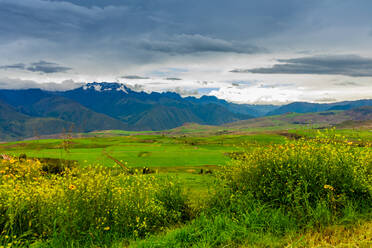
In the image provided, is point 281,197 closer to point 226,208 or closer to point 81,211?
point 226,208

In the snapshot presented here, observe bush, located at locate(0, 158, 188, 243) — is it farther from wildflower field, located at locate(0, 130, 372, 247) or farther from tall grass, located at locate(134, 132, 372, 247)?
tall grass, located at locate(134, 132, 372, 247)

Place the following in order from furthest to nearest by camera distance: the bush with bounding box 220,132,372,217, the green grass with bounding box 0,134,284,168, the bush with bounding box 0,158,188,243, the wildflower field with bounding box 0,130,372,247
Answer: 1. the green grass with bounding box 0,134,284,168
2. the bush with bounding box 220,132,372,217
3. the bush with bounding box 0,158,188,243
4. the wildflower field with bounding box 0,130,372,247

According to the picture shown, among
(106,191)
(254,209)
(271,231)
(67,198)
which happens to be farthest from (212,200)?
(67,198)

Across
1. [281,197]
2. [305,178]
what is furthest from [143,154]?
[305,178]

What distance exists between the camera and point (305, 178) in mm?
10711

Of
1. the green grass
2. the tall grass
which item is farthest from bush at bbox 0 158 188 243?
the green grass

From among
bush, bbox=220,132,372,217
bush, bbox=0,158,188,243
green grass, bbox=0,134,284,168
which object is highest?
bush, bbox=220,132,372,217

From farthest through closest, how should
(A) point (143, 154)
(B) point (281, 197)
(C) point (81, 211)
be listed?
(A) point (143, 154)
(B) point (281, 197)
(C) point (81, 211)

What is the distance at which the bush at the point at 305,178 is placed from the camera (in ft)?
32.8

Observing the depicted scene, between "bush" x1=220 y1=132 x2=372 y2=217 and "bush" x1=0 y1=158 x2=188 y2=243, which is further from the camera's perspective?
"bush" x1=220 y1=132 x2=372 y2=217

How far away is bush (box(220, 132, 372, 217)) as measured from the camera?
10.0 metres

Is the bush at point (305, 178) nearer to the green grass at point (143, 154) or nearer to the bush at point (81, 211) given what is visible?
the green grass at point (143, 154)

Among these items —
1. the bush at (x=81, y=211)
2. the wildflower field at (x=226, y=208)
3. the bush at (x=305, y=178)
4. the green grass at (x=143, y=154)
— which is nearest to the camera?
the wildflower field at (x=226, y=208)

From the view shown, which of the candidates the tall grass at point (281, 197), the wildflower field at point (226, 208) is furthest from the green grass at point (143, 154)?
the wildflower field at point (226, 208)
